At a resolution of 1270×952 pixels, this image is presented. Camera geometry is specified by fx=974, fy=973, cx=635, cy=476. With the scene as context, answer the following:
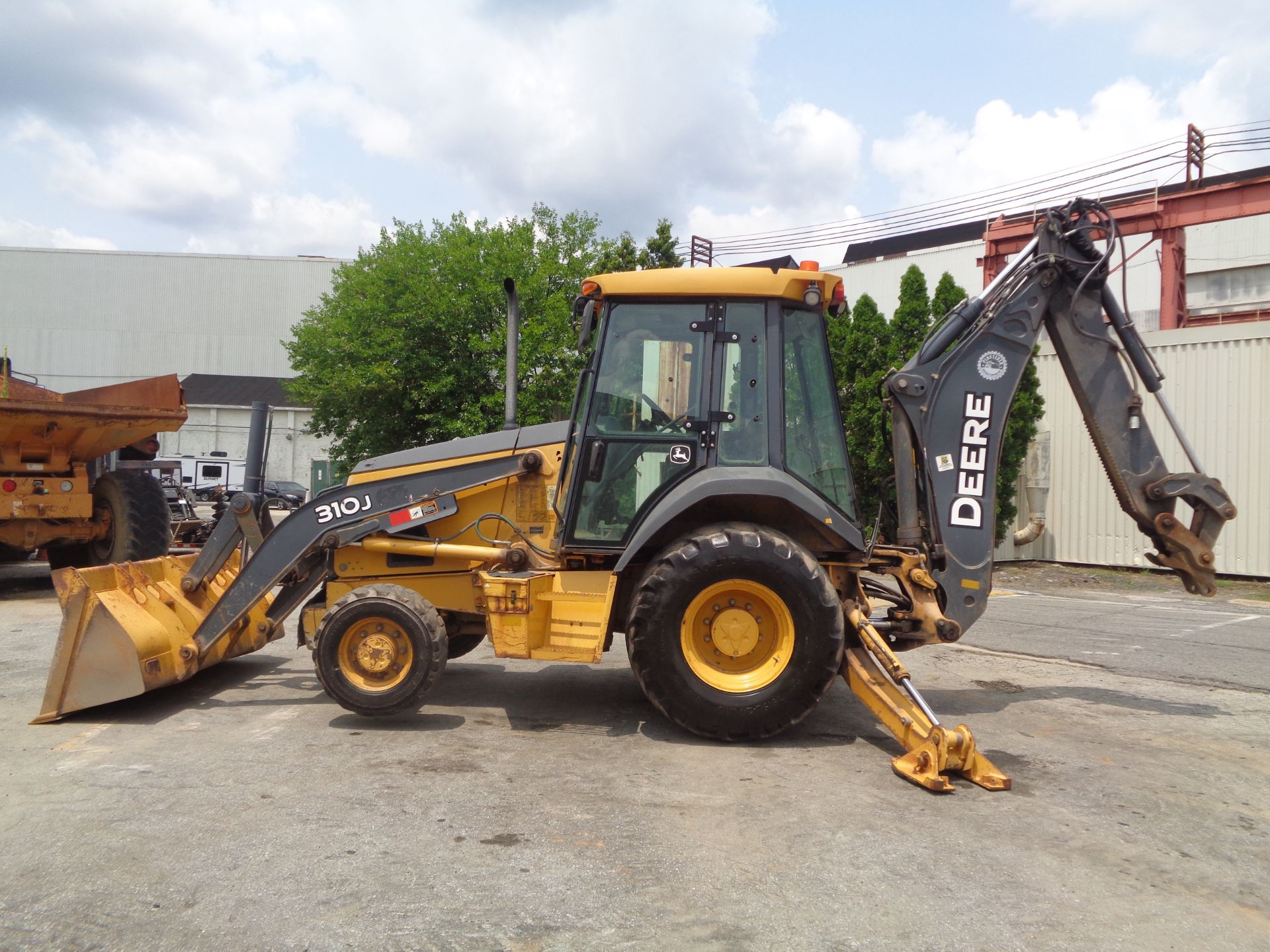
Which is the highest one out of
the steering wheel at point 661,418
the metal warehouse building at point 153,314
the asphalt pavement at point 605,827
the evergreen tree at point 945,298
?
the metal warehouse building at point 153,314

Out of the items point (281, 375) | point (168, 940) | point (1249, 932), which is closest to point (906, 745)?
point (1249, 932)

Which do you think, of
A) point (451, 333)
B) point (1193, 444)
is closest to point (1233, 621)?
point (1193, 444)

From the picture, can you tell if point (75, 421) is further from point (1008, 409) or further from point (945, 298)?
point (945, 298)

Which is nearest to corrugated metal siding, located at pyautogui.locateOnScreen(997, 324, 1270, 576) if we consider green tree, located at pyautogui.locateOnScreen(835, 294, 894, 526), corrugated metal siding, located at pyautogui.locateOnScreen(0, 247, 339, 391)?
green tree, located at pyautogui.locateOnScreen(835, 294, 894, 526)

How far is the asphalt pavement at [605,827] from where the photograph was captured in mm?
3268

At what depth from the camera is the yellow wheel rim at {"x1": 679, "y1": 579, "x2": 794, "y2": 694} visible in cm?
529

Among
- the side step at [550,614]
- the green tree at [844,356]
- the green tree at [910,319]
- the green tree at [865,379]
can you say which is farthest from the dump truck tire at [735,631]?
the green tree at [844,356]

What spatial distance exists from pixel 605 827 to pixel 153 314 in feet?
174

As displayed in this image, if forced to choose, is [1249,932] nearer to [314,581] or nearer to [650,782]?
[650,782]

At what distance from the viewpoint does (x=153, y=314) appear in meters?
50.0

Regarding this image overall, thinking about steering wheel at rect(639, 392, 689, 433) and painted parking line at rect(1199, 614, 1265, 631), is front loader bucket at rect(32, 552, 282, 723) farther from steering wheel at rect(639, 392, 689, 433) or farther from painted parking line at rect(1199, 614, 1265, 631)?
painted parking line at rect(1199, 614, 1265, 631)

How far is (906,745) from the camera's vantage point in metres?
4.86

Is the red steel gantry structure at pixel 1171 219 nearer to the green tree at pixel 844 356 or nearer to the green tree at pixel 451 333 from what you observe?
the green tree at pixel 844 356

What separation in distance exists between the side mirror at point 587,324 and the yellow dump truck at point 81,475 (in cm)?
712
